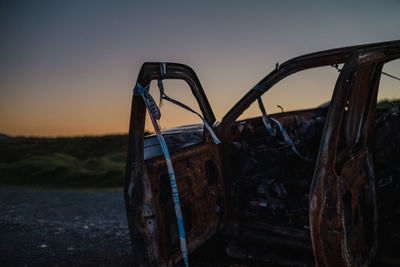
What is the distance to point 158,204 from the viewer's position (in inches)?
95.0

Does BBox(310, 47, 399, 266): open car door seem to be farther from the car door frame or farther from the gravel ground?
the gravel ground

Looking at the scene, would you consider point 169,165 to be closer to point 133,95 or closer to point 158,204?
point 158,204

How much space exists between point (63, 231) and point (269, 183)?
11.4 feet

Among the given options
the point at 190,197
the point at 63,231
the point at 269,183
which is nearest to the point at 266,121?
the point at 269,183

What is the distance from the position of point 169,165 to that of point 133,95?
0.56 metres

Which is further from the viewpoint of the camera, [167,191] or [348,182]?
[167,191]

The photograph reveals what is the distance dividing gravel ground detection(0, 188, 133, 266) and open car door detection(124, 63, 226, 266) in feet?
5.11

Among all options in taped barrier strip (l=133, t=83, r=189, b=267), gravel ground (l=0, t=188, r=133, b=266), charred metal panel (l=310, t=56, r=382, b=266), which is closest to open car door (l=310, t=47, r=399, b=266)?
charred metal panel (l=310, t=56, r=382, b=266)

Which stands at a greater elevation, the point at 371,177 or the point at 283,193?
the point at 371,177

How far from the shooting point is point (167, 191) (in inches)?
102

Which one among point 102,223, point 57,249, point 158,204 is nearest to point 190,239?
point 158,204

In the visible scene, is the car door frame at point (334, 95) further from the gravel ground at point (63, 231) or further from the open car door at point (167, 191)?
the gravel ground at point (63, 231)

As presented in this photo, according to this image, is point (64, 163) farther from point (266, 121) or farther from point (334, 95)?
point (334, 95)

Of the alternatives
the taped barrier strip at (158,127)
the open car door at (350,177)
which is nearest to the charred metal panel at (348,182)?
the open car door at (350,177)
